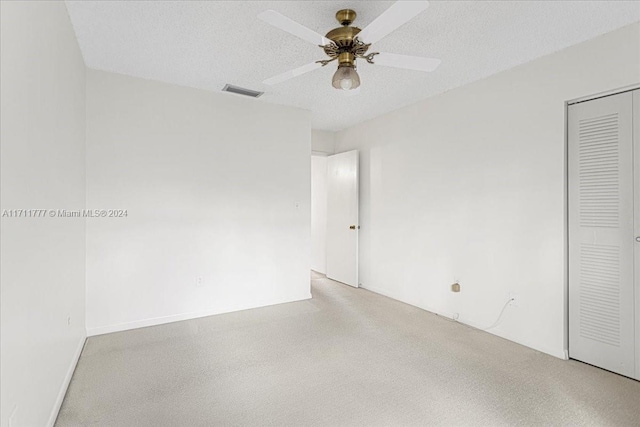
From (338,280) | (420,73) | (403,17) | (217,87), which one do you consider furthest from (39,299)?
(338,280)

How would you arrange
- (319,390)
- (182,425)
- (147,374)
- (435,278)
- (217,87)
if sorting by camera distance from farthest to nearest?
(435,278), (217,87), (147,374), (319,390), (182,425)

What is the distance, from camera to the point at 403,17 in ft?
5.60

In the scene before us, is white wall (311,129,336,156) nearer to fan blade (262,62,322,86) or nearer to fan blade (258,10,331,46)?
fan blade (262,62,322,86)

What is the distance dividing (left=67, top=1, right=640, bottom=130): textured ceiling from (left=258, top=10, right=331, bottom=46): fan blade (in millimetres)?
350

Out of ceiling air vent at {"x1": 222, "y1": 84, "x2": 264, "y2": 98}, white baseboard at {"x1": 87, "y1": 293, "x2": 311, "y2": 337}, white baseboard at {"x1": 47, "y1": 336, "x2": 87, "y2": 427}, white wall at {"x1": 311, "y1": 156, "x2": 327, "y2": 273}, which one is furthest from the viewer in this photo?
white wall at {"x1": 311, "y1": 156, "x2": 327, "y2": 273}

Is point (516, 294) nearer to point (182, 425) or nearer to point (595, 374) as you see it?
point (595, 374)

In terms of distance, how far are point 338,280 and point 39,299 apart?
4274 millimetres

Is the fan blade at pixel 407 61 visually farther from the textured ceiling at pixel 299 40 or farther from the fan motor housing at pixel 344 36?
the textured ceiling at pixel 299 40

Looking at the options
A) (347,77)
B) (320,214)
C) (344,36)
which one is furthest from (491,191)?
(320,214)

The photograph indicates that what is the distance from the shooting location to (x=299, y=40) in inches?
103

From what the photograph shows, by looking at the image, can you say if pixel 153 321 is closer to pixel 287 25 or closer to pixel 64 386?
pixel 64 386

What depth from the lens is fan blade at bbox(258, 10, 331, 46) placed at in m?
1.68

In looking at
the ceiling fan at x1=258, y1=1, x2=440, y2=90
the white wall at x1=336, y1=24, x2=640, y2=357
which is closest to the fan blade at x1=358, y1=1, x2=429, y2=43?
the ceiling fan at x1=258, y1=1, x2=440, y2=90

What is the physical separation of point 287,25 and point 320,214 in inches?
185
